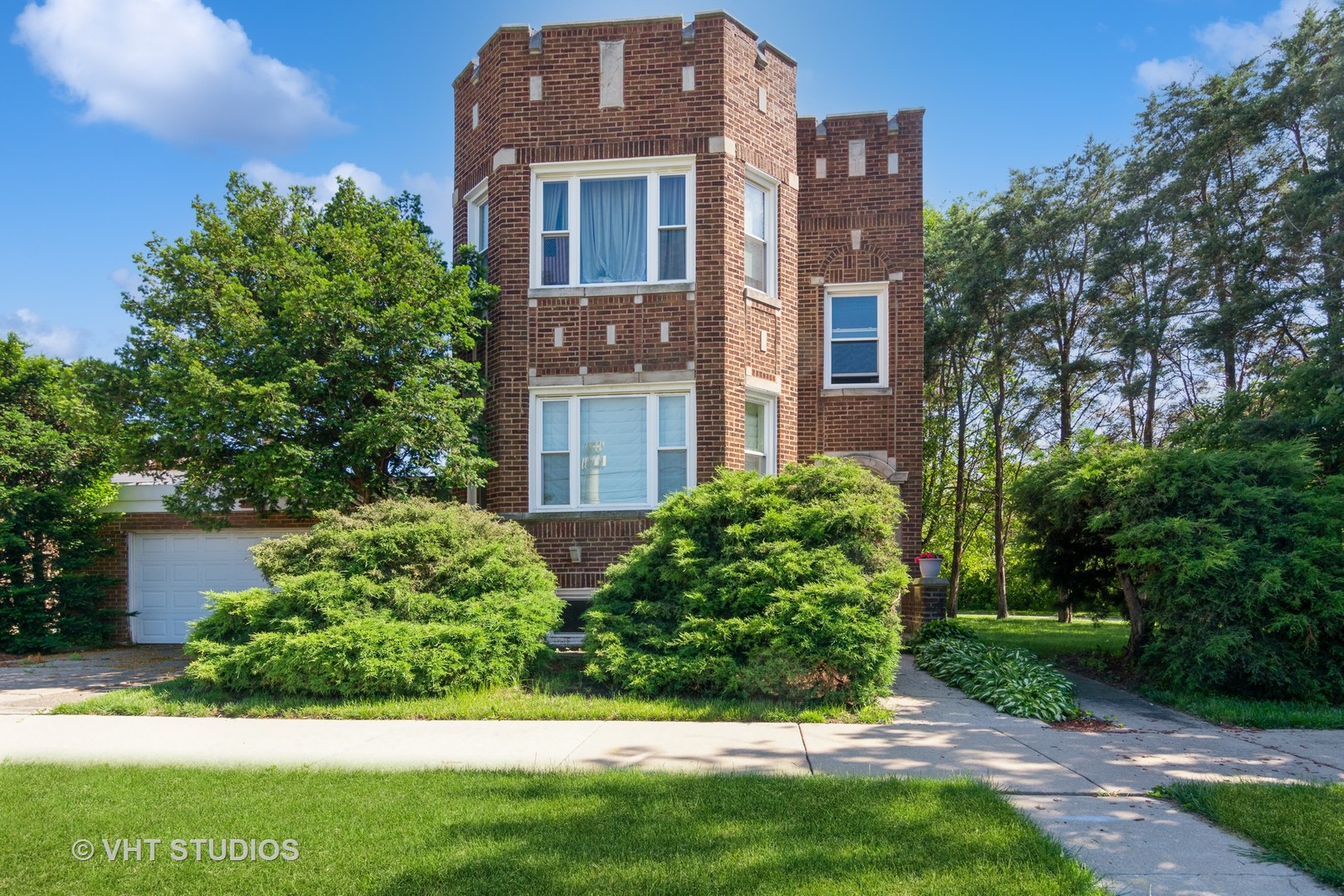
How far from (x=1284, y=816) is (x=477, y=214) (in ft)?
40.7

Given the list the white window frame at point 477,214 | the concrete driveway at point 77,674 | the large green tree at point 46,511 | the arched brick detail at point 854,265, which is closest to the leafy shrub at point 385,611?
the concrete driveway at point 77,674

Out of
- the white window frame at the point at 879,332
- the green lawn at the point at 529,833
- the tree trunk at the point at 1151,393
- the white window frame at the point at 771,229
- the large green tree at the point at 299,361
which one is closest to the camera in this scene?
the green lawn at the point at 529,833

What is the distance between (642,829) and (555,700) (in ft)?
12.6

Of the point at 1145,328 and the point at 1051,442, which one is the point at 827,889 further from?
the point at 1051,442

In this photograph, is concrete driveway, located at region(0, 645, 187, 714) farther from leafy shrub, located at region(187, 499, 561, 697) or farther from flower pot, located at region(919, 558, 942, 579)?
→ flower pot, located at region(919, 558, 942, 579)

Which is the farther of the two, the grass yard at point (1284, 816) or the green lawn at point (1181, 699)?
the green lawn at point (1181, 699)

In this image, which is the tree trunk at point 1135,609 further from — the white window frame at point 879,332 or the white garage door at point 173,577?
the white garage door at point 173,577

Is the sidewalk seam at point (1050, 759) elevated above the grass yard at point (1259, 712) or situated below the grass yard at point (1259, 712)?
above

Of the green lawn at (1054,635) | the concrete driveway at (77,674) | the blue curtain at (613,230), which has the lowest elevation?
the green lawn at (1054,635)

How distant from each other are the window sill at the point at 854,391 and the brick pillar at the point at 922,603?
3165mm

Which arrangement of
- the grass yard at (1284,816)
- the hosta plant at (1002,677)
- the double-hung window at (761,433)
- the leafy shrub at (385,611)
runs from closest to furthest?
1. the grass yard at (1284,816)
2. the hosta plant at (1002,677)
3. the leafy shrub at (385,611)
4. the double-hung window at (761,433)

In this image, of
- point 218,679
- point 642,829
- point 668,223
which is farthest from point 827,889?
Result: point 668,223

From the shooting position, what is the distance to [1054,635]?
17.1 metres

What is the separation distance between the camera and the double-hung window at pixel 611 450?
39.6 ft
